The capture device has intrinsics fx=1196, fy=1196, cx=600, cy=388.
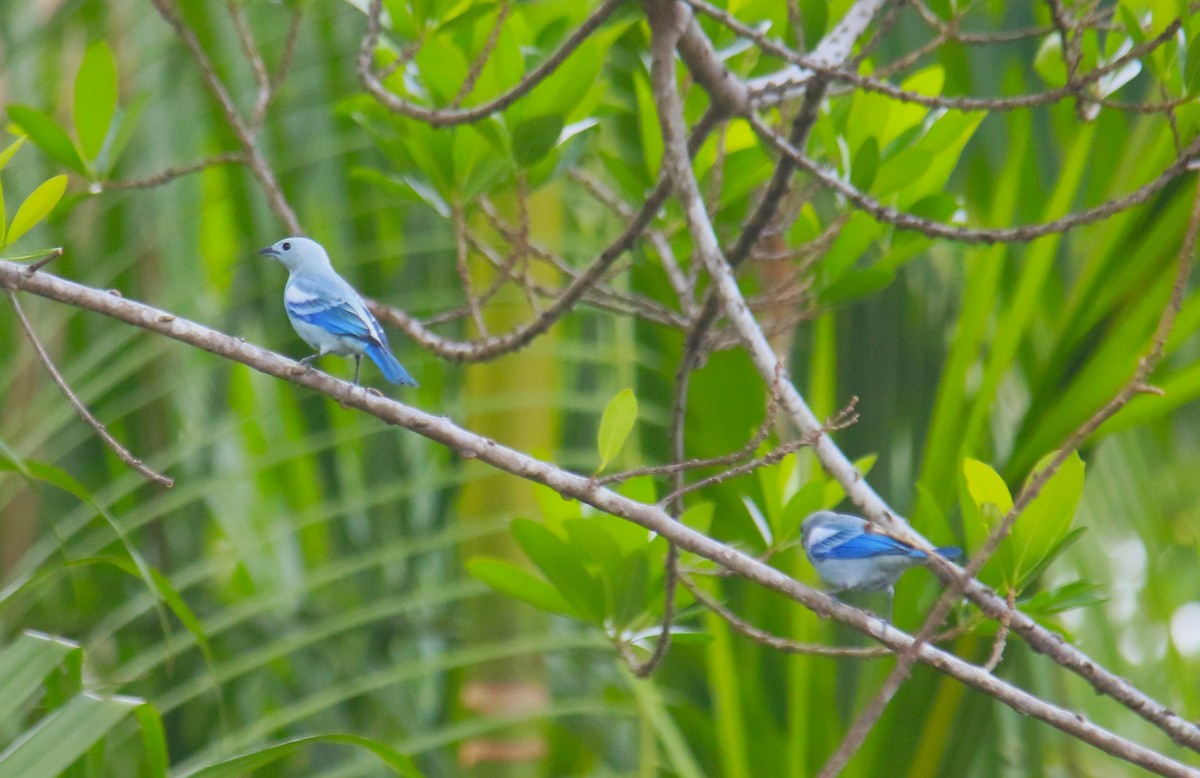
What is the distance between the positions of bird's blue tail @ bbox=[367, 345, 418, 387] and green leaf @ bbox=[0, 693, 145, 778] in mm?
571

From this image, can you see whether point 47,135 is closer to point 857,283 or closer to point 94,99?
point 94,99

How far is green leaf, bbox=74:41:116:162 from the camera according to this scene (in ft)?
6.05

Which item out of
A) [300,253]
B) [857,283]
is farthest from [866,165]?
[300,253]

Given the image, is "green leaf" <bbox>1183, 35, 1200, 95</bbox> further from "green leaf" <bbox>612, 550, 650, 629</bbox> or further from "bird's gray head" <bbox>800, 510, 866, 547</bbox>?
"green leaf" <bbox>612, 550, 650, 629</bbox>

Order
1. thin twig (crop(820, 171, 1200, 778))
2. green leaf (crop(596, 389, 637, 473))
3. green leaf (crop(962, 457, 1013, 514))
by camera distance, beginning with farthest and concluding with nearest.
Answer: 1. green leaf (crop(596, 389, 637, 473))
2. green leaf (crop(962, 457, 1013, 514))
3. thin twig (crop(820, 171, 1200, 778))

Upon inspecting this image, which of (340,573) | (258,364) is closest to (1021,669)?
(340,573)

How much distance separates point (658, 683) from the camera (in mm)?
2660

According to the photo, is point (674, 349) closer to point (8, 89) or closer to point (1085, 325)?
point (1085, 325)

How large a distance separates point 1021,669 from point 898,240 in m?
0.91

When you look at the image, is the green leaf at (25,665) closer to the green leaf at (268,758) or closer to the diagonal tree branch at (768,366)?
the green leaf at (268,758)

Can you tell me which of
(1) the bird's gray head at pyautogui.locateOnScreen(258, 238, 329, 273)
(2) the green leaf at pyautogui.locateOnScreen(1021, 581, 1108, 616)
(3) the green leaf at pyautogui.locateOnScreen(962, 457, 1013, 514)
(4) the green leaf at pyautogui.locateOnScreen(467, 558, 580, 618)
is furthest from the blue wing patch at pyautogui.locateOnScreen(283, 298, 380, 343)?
(2) the green leaf at pyautogui.locateOnScreen(1021, 581, 1108, 616)

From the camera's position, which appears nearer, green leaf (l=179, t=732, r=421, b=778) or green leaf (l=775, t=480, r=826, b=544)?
green leaf (l=179, t=732, r=421, b=778)

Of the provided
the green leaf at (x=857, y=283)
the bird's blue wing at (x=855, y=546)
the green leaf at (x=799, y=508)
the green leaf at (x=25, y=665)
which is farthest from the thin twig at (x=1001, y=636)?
the green leaf at (x=25, y=665)

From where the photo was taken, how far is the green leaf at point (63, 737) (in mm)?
1421
